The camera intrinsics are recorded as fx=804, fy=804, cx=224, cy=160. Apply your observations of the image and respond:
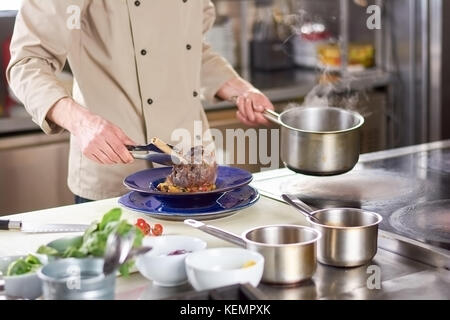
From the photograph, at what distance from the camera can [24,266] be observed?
1365 mm

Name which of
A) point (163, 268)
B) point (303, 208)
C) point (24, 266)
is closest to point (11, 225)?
point (24, 266)

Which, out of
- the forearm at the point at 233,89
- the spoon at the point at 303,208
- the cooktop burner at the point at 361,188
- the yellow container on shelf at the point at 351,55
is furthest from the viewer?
the yellow container on shelf at the point at 351,55

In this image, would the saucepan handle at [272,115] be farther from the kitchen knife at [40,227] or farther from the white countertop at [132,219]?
the kitchen knife at [40,227]

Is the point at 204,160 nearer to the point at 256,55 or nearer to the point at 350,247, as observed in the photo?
the point at 350,247

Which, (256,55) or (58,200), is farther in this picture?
(256,55)

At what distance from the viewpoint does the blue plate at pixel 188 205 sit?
176cm

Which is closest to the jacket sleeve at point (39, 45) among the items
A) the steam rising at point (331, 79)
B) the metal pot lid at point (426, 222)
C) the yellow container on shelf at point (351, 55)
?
the metal pot lid at point (426, 222)

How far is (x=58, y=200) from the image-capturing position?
128 inches

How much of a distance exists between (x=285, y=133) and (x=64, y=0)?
656 millimetres

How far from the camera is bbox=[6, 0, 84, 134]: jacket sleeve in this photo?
1.97 meters

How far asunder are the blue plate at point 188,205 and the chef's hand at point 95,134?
11cm

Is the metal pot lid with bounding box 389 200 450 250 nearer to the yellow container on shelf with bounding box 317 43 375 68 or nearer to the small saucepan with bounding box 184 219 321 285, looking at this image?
the small saucepan with bounding box 184 219 321 285

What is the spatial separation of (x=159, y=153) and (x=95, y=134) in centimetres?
15
